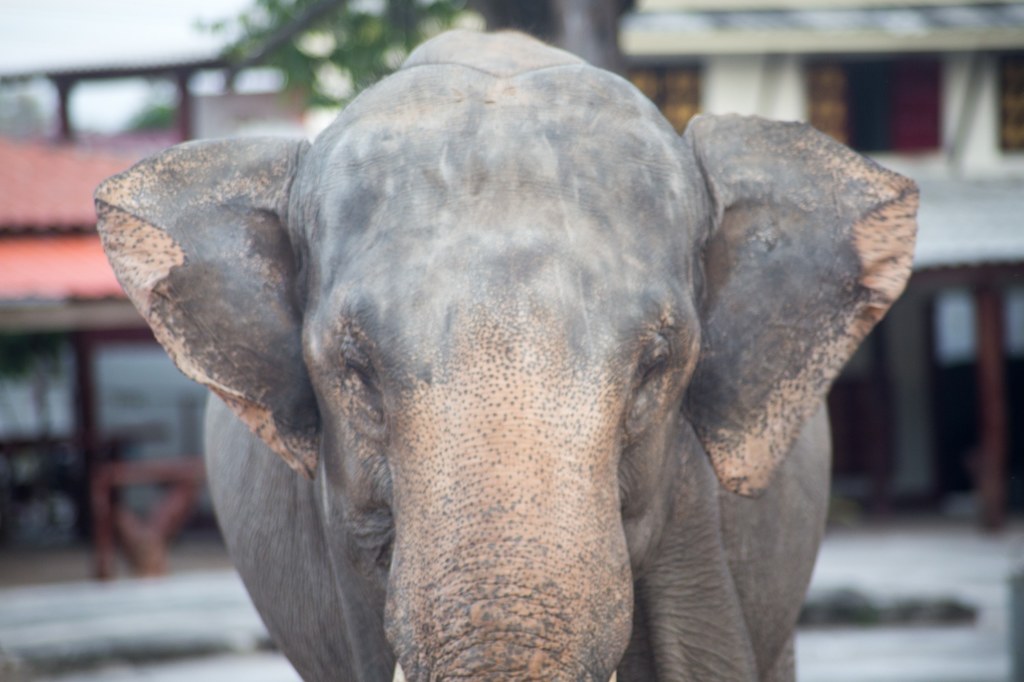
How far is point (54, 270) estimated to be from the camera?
11.8m

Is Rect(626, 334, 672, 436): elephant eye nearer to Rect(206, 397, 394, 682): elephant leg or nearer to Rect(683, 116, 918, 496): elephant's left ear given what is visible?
Rect(683, 116, 918, 496): elephant's left ear

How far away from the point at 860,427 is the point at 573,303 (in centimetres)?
1366

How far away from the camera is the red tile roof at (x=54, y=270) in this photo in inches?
430

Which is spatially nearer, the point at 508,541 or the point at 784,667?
the point at 508,541

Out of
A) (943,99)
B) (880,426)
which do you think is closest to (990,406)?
(880,426)

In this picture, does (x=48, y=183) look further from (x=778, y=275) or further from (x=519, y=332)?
(x=519, y=332)

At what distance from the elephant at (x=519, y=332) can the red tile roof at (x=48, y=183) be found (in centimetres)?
950

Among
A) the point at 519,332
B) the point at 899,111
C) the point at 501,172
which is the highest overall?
the point at 501,172

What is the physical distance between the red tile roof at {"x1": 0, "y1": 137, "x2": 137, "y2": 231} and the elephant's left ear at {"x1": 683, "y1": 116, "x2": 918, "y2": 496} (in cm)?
971

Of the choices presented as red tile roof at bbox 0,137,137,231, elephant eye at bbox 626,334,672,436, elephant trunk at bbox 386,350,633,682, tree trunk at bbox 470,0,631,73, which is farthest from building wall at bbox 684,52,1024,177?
elephant trunk at bbox 386,350,633,682

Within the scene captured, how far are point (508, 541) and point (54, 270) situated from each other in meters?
10.2

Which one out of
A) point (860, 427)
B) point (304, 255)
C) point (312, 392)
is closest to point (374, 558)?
point (312, 392)

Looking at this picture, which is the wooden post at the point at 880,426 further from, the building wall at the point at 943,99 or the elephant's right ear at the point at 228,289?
the elephant's right ear at the point at 228,289

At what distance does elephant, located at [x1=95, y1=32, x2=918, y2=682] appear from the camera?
2270 millimetres
